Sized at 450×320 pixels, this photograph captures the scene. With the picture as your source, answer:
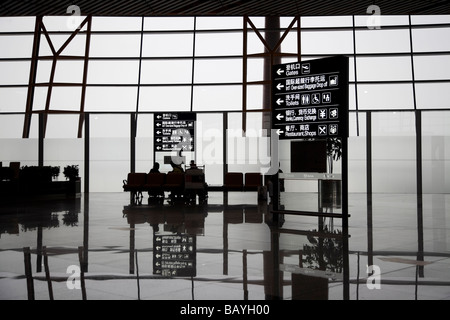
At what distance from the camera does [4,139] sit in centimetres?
2194

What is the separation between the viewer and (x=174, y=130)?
18656 millimetres

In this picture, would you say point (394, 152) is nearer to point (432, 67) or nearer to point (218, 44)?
point (432, 67)

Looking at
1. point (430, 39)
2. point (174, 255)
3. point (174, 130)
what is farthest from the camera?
point (430, 39)

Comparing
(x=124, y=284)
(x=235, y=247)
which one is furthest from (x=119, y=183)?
(x=124, y=284)

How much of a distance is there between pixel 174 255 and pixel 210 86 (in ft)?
50.9

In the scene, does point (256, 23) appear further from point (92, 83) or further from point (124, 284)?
point (124, 284)

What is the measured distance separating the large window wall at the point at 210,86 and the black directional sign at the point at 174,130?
2661mm

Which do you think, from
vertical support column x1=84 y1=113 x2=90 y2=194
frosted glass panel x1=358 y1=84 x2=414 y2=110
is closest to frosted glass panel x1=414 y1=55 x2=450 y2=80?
frosted glass panel x1=358 y1=84 x2=414 y2=110

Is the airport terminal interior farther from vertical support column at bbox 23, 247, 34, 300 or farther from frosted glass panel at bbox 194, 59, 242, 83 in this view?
vertical support column at bbox 23, 247, 34, 300

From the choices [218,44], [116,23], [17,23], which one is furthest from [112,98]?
[17,23]

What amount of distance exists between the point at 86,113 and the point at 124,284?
59.7ft

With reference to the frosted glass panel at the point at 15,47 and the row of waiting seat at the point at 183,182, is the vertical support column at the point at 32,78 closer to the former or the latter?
the frosted glass panel at the point at 15,47

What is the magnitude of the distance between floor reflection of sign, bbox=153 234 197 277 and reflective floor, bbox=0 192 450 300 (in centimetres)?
1

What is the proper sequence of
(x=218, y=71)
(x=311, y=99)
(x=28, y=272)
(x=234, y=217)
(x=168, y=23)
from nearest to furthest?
(x=28, y=272)
(x=311, y=99)
(x=234, y=217)
(x=218, y=71)
(x=168, y=23)
